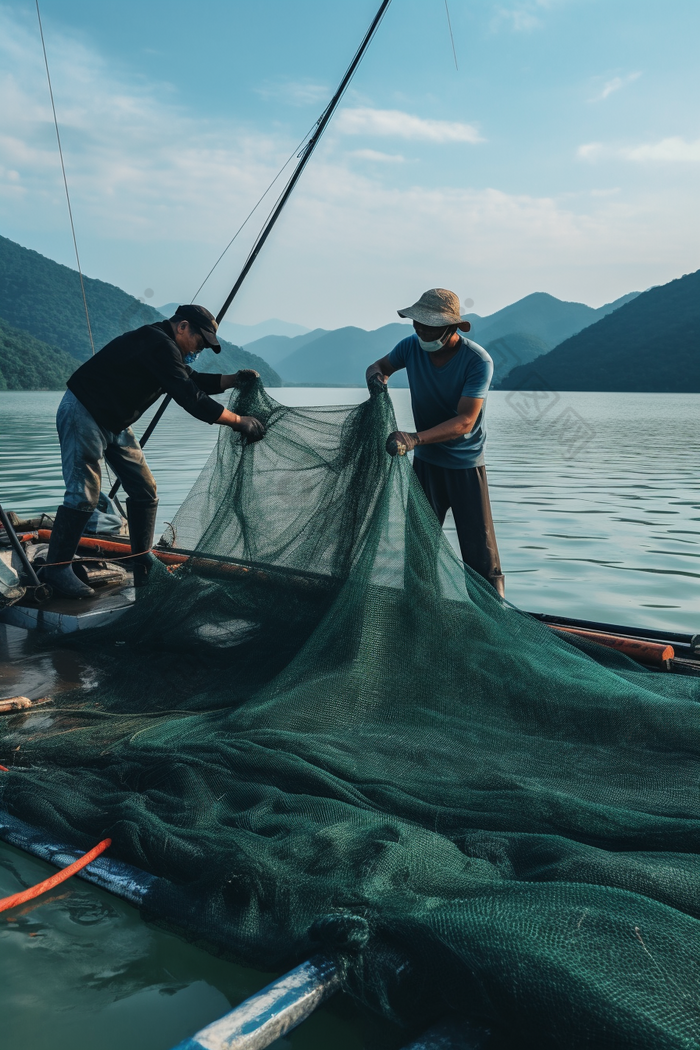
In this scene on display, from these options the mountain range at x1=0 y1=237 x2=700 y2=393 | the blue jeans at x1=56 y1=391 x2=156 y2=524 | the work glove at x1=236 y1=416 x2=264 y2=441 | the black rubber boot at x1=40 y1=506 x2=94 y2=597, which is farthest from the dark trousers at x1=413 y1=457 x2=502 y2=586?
the mountain range at x1=0 y1=237 x2=700 y2=393

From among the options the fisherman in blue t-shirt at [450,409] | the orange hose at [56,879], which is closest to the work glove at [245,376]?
the fisherman in blue t-shirt at [450,409]

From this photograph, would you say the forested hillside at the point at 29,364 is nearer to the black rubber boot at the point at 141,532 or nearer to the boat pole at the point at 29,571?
the black rubber boot at the point at 141,532

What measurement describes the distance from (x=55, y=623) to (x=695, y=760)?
3.64 meters

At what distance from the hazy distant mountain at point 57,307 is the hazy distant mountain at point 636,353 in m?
35.9

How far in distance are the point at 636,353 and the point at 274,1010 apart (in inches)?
3773

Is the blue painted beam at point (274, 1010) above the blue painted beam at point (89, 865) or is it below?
above

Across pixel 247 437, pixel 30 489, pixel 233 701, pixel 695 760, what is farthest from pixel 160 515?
pixel 695 760

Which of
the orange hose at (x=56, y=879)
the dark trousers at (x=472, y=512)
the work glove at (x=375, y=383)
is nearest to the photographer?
the orange hose at (x=56, y=879)

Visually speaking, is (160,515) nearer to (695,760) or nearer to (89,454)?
(89,454)

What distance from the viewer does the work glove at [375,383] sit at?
3.94 m

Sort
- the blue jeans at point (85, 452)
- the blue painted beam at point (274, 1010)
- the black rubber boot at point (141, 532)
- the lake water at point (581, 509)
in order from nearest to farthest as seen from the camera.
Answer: the blue painted beam at point (274, 1010) < the blue jeans at point (85, 452) < the black rubber boot at point (141, 532) < the lake water at point (581, 509)

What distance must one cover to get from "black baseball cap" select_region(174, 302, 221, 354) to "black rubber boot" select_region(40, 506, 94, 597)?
53.5 inches

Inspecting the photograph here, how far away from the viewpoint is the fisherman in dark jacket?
4418 millimetres

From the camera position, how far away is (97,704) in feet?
11.6
